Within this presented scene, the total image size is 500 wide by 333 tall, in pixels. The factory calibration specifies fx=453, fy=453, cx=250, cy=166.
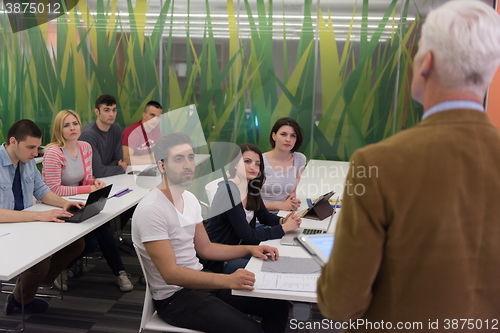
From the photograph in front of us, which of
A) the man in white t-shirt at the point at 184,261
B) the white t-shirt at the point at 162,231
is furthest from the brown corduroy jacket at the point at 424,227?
the white t-shirt at the point at 162,231

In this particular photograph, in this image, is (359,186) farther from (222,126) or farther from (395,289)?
(222,126)

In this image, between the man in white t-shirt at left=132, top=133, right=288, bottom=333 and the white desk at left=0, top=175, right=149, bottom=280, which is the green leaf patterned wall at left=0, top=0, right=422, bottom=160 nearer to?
the white desk at left=0, top=175, right=149, bottom=280

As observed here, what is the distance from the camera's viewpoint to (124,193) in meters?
3.51

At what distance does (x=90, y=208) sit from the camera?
272 cm

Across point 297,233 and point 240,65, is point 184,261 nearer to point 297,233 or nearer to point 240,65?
point 297,233

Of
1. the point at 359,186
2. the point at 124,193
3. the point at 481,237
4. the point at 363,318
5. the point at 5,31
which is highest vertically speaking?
the point at 5,31

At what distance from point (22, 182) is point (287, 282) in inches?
79.3

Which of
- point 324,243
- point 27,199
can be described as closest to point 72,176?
point 27,199

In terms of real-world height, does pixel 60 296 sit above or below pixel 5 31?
below

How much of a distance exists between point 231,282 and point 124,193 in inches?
74.6

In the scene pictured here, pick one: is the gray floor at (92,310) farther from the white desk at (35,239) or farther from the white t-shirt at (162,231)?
the white t-shirt at (162,231)

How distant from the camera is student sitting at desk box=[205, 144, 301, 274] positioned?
2477mm

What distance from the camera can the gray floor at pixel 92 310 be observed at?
2.82 metres

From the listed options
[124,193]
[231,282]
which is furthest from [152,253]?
A: [124,193]
